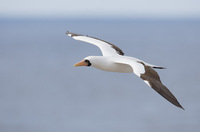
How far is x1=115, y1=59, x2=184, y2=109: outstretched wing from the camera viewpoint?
13.5 m

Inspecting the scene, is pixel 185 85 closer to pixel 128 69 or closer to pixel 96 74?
pixel 96 74

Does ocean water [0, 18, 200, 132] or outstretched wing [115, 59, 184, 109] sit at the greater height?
ocean water [0, 18, 200, 132]

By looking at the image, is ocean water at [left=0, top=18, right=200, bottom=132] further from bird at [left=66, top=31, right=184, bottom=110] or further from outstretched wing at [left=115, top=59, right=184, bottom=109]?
outstretched wing at [left=115, top=59, right=184, bottom=109]

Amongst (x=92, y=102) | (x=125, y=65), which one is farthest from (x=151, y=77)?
(x=92, y=102)

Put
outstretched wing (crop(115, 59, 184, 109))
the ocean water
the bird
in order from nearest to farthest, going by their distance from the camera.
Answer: outstretched wing (crop(115, 59, 184, 109)) < the bird < the ocean water

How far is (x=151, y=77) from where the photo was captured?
14617 mm

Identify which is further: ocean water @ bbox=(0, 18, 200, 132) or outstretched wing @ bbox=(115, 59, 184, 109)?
ocean water @ bbox=(0, 18, 200, 132)

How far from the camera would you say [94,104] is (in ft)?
192

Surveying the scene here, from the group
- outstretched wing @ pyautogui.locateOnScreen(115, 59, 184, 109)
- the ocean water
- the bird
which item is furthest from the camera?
the ocean water

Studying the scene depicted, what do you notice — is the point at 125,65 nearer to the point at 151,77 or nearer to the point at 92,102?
the point at 151,77

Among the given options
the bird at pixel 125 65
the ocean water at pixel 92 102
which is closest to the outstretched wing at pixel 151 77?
the bird at pixel 125 65

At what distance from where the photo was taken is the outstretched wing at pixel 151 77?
1349cm

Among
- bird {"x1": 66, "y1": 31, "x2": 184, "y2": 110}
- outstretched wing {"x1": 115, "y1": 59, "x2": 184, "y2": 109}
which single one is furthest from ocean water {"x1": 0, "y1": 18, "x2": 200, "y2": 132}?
outstretched wing {"x1": 115, "y1": 59, "x2": 184, "y2": 109}

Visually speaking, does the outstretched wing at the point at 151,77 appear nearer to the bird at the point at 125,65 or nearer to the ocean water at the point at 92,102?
the bird at the point at 125,65
